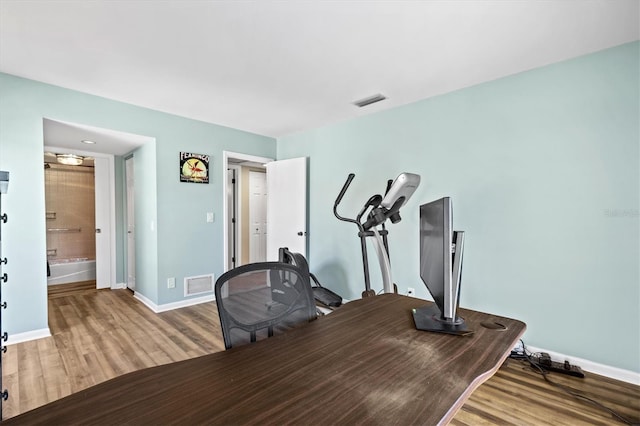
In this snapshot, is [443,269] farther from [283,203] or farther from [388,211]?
[283,203]

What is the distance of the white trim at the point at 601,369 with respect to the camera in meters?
2.06

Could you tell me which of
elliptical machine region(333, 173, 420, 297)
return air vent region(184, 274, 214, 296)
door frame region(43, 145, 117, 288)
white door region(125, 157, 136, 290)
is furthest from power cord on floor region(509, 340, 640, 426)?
door frame region(43, 145, 117, 288)

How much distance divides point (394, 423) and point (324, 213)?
3.49 metres

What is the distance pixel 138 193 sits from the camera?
407cm

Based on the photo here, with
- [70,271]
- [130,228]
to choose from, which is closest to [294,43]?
[130,228]

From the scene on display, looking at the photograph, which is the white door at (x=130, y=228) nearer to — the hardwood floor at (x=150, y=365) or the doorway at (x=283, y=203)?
the hardwood floor at (x=150, y=365)

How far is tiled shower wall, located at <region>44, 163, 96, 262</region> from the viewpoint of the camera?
18.3 feet

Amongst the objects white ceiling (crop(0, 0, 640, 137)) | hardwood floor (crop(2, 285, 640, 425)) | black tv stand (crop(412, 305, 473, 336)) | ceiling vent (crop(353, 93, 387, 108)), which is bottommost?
hardwood floor (crop(2, 285, 640, 425))

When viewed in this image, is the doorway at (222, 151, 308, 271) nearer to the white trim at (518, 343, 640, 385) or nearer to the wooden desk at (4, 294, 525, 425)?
the white trim at (518, 343, 640, 385)

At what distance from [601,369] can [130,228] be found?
18.6ft

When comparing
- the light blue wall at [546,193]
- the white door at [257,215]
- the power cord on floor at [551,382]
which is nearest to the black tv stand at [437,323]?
the power cord on floor at [551,382]

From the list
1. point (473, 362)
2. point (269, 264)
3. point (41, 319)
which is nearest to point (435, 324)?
point (473, 362)

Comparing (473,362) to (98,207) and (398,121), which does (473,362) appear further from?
(98,207)

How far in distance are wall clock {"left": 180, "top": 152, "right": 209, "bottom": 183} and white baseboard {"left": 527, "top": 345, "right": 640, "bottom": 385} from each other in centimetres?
407
